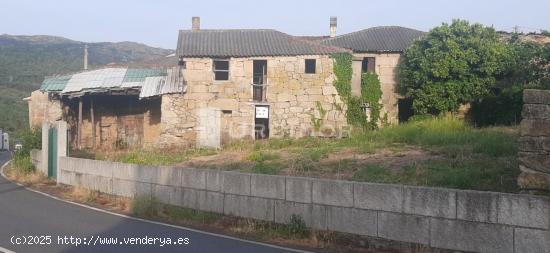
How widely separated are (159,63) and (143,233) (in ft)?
93.1

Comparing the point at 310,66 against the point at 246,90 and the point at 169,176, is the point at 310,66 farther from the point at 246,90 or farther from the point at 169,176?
the point at 169,176

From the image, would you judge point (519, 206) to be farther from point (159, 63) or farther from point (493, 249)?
point (159, 63)

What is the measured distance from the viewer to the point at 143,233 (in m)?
11.7

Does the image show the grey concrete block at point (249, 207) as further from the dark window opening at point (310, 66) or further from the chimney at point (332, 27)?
the chimney at point (332, 27)

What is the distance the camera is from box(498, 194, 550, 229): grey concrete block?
8.57 m

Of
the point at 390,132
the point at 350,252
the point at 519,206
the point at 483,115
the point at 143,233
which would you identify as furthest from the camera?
the point at 483,115

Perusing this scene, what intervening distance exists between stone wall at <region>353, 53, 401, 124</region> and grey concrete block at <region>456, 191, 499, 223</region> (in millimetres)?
23300

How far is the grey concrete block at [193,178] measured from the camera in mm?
13852

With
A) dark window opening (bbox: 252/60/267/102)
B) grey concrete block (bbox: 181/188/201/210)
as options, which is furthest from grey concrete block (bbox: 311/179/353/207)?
dark window opening (bbox: 252/60/267/102)

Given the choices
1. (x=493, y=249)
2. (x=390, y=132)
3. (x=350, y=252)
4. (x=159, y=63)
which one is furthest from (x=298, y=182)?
(x=159, y=63)

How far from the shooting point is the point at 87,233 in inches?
456

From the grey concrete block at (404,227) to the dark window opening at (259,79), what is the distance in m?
21.8

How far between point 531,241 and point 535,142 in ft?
5.30

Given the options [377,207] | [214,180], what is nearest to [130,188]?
[214,180]
